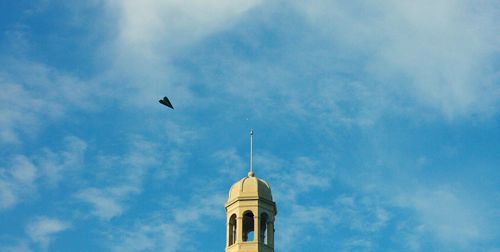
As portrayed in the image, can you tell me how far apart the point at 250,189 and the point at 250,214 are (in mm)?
1852

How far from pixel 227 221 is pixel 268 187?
13.5 ft

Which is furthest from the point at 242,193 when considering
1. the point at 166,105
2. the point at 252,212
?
the point at 166,105

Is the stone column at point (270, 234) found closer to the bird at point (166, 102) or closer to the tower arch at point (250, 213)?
the tower arch at point (250, 213)

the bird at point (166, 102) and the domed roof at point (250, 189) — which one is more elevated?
the bird at point (166, 102)

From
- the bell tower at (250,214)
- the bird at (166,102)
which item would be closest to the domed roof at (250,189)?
the bell tower at (250,214)

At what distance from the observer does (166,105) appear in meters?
66.8

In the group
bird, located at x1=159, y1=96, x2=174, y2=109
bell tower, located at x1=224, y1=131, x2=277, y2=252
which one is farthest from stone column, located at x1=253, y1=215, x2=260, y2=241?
bird, located at x1=159, y1=96, x2=174, y2=109

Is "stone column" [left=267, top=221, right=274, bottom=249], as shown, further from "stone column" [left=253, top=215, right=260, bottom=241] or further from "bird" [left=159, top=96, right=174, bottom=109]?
"bird" [left=159, top=96, right=174, bottom=109]

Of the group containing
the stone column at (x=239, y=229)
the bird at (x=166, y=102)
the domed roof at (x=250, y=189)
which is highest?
the bird at (x=166, y=102)

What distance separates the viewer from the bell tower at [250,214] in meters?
67.2

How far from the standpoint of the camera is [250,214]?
6888 centimetres

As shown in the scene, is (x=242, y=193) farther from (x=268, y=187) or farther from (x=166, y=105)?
(x=166, y=105)

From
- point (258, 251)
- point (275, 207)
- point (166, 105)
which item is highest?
point (166, 105)

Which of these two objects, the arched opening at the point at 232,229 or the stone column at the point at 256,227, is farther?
the arched opening at the point at 232,229
